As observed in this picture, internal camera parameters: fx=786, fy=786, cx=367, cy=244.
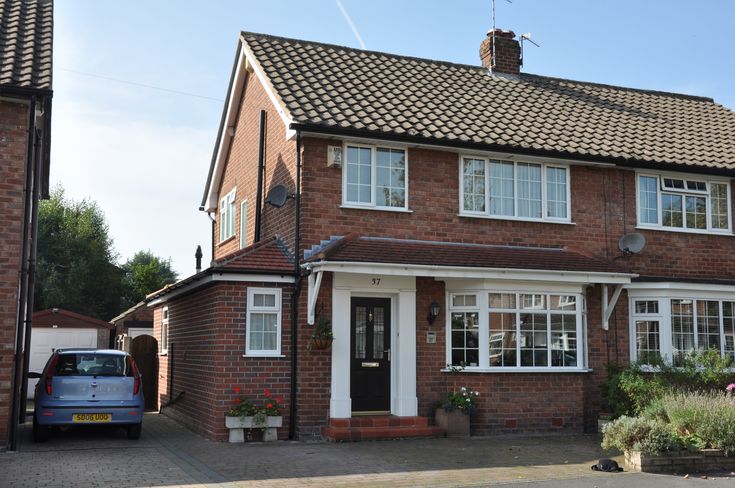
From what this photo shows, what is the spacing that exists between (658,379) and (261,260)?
24.9 ft

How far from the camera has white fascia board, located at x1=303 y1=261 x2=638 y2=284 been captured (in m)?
13.5

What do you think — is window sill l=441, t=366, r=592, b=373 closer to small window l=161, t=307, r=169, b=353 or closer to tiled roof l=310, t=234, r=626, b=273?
tiled roof l=310, t=234, r=626, b=273

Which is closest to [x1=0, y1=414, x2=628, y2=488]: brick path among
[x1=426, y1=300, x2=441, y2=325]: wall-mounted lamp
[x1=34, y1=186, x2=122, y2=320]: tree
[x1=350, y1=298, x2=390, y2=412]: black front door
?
[x1=350, y1=298, x2=390, y2=412]: black front door

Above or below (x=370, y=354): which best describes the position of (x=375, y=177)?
above

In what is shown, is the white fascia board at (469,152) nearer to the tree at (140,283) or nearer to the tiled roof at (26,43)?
the tiled roof at (26,43)

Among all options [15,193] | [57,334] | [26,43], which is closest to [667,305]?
[15,193]

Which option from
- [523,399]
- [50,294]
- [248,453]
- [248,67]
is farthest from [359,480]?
[50,294]

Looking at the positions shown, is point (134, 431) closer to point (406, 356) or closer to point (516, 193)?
point (406, 356)

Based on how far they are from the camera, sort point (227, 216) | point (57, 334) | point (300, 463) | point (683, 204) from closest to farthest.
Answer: point (300, 463), point (683, 204), point (227, 216), point (57, 334)

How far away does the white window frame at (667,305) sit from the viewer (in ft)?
52.4

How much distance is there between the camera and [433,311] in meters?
14.7

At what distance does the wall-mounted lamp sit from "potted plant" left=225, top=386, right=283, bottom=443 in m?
3.29

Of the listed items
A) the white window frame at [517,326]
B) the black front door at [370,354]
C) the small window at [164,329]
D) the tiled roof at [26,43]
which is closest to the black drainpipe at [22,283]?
the tiled roof at [26,43]

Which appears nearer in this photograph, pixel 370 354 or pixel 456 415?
pixel 456 415
